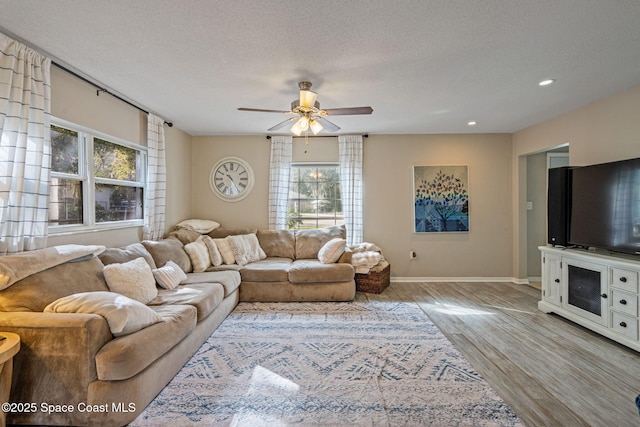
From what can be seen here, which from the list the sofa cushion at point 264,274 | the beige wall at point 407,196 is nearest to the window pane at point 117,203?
the beige wall at point 407,196

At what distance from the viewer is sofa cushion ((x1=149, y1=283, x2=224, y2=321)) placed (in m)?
2.54

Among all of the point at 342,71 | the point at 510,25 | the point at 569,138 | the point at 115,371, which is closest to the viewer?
the point at 115,371

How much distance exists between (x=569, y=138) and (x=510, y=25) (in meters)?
2.63

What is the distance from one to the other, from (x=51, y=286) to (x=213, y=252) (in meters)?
2.05

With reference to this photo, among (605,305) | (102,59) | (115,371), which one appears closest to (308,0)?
(102,59)

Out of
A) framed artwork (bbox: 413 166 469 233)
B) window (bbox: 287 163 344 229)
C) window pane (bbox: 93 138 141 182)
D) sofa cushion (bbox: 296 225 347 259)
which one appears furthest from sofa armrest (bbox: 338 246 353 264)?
window pane (bbox: 93 138 141 182)

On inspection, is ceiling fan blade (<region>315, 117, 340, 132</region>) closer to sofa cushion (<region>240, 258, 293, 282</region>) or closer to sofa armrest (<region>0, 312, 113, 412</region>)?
sofa cushion (<region>240, 258, 293, 282</region>)

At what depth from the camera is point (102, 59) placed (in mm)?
2439

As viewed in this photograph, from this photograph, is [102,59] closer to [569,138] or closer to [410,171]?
[410,171]

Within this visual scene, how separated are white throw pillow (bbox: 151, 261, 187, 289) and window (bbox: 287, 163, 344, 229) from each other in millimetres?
2312

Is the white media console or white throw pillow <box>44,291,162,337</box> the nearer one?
white throw pillow <box>44,291,162,337</box>

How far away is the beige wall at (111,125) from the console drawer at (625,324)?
500cm

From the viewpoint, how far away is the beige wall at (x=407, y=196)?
4977 mm

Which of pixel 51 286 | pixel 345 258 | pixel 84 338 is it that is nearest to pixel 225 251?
pixel 345 258
